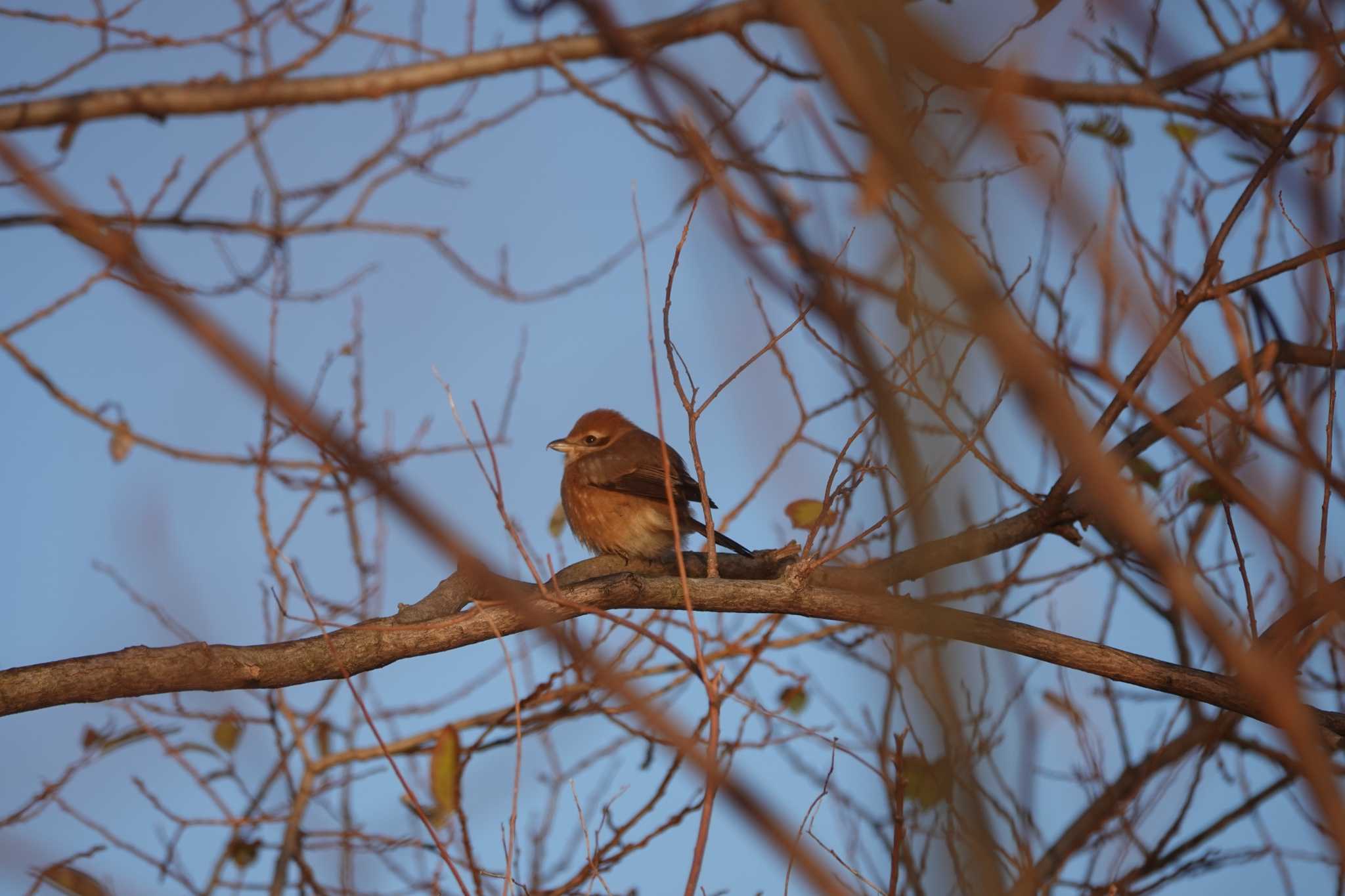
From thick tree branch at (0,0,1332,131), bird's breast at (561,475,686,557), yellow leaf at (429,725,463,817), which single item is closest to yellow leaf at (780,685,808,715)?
bird's breast at (561,475,686,557)

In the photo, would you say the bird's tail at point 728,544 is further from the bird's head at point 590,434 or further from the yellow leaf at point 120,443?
the yellow leaf at point 120,443

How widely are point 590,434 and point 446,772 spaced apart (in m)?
3.75

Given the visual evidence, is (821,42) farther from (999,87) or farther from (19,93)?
(19,93)

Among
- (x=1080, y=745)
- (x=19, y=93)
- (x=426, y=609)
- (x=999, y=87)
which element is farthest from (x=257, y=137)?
(x=999, y=87)

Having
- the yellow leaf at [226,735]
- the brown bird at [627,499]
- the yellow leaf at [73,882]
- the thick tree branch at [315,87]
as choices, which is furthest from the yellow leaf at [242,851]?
the thick tree branch at [315,87]

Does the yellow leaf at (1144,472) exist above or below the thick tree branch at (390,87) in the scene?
below

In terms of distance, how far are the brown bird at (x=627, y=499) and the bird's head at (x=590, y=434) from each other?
0.21 meters

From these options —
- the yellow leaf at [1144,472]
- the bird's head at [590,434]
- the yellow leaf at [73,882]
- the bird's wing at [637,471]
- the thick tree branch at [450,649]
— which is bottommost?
the yellow leaf at [73,882]

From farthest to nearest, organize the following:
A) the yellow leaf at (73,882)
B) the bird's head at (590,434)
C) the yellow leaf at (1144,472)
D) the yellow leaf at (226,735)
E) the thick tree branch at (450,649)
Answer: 1. the bird's head at (590,434)
2. the yellow leaf at (226,735)
3. the yellow leaf at (1144,472)
4. the yellow leaf at (73,882)
5. the thick tree branch at (450,649)

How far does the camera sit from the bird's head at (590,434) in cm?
774

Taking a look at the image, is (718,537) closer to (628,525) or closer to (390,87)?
(628,525)

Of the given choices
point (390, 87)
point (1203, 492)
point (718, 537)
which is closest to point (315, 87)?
point (390, 87)

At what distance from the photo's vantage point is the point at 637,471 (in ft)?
22.8

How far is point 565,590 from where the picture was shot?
436 cm
